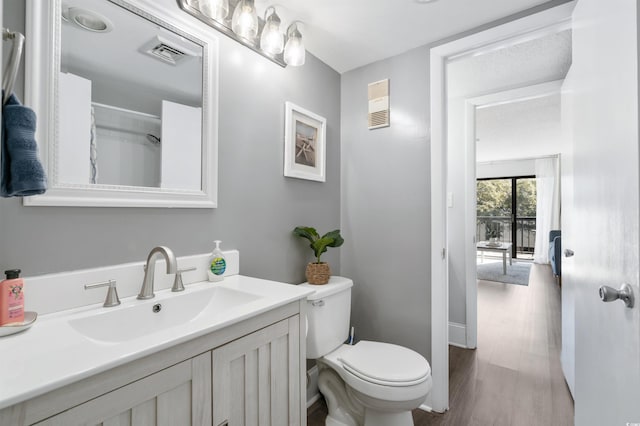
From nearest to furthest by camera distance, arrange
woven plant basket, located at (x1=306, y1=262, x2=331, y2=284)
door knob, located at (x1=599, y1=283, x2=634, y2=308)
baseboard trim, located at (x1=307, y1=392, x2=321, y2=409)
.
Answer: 1. door knob, located at (x1=599, y1=283, x2=634, y2=308)
2. woven plant basket, located at (x1=306, y1=262, x2=331, y2=284)
3. baseboard trim, located at (x1=307, y1=392, x2=321, y2=409)

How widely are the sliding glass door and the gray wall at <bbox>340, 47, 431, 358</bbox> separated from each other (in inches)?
241

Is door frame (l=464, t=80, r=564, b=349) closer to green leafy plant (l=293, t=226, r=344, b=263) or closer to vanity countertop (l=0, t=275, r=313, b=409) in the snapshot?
green leafy plant (l=293, t=226, r=344, b=263)

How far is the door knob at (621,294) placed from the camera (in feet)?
2.63

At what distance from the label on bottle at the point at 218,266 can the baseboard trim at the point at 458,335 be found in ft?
7.55

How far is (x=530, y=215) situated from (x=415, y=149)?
6.60 metres

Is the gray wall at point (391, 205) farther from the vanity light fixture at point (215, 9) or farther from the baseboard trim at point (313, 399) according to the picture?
the vanity light fixture at point (215, 9)

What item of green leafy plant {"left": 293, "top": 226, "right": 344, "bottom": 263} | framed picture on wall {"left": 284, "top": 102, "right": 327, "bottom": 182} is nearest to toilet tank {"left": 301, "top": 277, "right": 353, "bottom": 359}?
green leafy plant {"left": 293, "top": 226, "right": 344, "bottom": 263}

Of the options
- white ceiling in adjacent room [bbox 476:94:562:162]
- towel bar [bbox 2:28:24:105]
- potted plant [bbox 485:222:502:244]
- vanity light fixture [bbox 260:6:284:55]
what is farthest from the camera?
potted plant [bbox 485:222:502:244]

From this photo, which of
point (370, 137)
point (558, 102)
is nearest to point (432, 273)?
point (370, 137)

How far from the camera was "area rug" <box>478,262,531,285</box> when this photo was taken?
494 cm

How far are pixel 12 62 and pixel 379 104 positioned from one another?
179 cm

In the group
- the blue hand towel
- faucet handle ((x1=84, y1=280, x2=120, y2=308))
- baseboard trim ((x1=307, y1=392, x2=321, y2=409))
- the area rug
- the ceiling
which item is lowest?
baseboard trim ((x1=307, y1=392, x2=321, y2=409))

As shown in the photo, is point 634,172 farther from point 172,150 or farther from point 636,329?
point 172,150

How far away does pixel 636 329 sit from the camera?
0.78 meters
